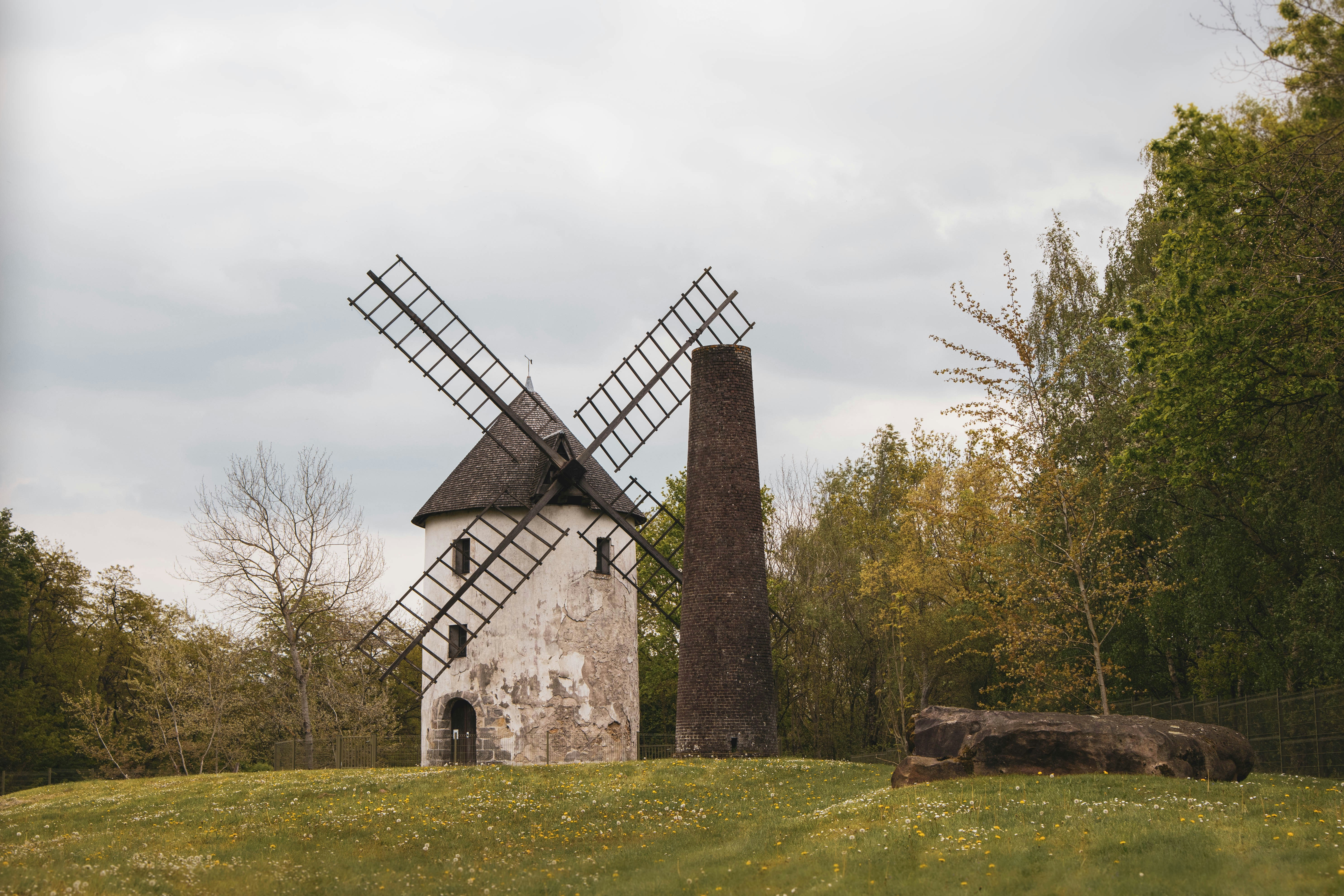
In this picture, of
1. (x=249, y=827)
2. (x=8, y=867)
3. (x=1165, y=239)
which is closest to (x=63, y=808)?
(x=249, y=827)

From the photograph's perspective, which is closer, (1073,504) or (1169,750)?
(1169,750)

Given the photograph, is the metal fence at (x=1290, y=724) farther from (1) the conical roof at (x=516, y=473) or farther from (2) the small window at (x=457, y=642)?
(2) the small window at (x=457, y=642)

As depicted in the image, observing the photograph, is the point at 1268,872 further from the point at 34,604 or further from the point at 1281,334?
the point at 34,604

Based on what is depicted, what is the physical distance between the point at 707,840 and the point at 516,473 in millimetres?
14941

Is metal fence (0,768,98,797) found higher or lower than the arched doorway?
lower

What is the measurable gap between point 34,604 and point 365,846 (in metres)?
39.6

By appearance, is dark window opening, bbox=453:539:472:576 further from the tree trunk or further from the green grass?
the tree trunk

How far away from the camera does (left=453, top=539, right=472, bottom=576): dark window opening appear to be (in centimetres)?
2716

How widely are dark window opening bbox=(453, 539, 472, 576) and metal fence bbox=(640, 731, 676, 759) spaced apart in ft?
23.4

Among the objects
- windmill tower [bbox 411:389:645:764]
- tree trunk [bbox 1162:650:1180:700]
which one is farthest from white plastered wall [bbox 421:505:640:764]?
tree trunk [bbox 1162:650:1180:700]

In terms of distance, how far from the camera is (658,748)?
30.4 metres

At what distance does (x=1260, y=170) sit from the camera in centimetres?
1834

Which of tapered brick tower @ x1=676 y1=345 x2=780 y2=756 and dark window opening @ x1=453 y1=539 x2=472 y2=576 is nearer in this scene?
tapered brick tower @ x1=676 y1=345 x2=780 y2=756

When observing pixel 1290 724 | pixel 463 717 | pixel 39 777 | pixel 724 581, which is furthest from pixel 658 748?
pixel 39 777
